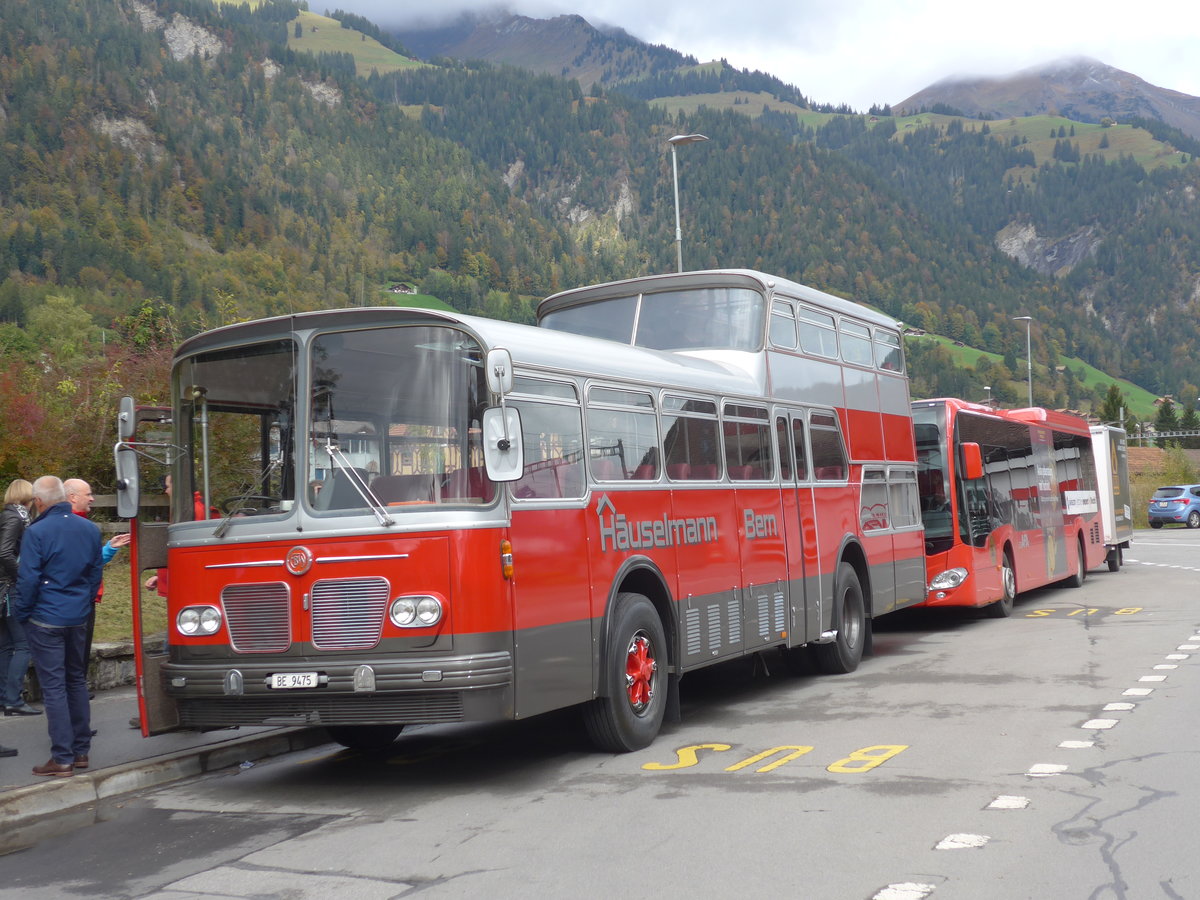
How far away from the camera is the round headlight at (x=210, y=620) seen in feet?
27.1

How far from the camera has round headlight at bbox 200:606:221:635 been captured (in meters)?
8.27

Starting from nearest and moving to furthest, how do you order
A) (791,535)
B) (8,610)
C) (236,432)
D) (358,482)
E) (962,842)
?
(962,842), (358,482), (236,432), (8,610), (791,535)

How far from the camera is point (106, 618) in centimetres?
1456

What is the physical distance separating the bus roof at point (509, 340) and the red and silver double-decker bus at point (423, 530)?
0.02m

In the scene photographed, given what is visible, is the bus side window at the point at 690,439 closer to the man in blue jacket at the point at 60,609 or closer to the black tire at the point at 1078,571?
the man in blue jacket at the point at 60,609

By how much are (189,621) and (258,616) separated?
21.5 inches

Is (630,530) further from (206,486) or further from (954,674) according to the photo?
(954,674)

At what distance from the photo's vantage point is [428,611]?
25.5 feet

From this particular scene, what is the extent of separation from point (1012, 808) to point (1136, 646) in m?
8.75

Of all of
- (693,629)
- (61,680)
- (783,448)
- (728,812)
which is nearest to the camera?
(728,812)

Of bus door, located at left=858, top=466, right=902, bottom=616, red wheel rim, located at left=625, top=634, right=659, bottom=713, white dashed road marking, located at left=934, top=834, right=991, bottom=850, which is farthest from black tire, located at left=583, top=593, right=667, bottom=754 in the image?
bus door, located at left=858, top=466, right=902, bottom=616

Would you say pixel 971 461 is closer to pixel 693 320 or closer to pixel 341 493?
pixel 693 320

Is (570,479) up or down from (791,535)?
up

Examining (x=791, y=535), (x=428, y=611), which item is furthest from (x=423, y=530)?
(x=791, y=535)
